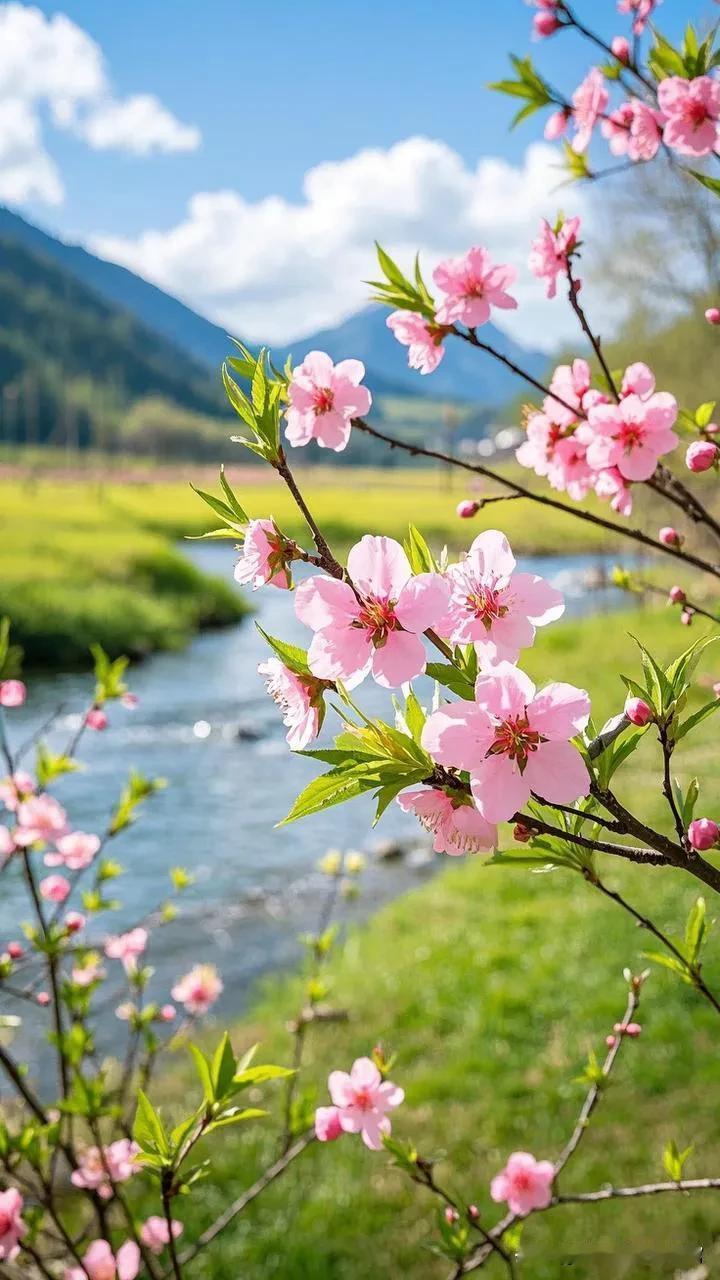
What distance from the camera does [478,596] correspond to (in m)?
0.77

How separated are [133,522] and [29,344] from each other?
88.5 m

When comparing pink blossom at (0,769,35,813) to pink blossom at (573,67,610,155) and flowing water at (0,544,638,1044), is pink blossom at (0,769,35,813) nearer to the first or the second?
pink blossom at (573,67,610,155)

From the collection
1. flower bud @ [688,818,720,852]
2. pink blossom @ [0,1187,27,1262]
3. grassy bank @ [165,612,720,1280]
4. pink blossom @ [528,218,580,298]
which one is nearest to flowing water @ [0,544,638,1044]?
grassy bank @ [165,612,720,1280]

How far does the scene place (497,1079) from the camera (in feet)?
12.4

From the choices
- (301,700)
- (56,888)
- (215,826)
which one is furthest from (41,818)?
(215,826)

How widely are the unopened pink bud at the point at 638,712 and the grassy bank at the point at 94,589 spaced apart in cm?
1360

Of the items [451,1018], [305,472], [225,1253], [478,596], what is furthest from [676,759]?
[305,472]

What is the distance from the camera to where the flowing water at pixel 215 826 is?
5891 millimetres

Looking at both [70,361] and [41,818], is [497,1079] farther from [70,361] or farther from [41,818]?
[70,361]

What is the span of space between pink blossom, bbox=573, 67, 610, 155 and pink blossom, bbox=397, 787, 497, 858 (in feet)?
4.19

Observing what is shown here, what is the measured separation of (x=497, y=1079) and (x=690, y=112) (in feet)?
11.1

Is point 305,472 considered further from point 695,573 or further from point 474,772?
point 474,772

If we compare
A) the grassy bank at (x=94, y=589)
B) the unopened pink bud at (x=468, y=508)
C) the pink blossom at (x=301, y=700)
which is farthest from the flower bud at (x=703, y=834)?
the grassy bank at (x=94, y=589)

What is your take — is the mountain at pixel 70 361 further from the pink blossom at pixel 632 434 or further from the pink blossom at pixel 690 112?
the pink blossom at pixel 632 434
